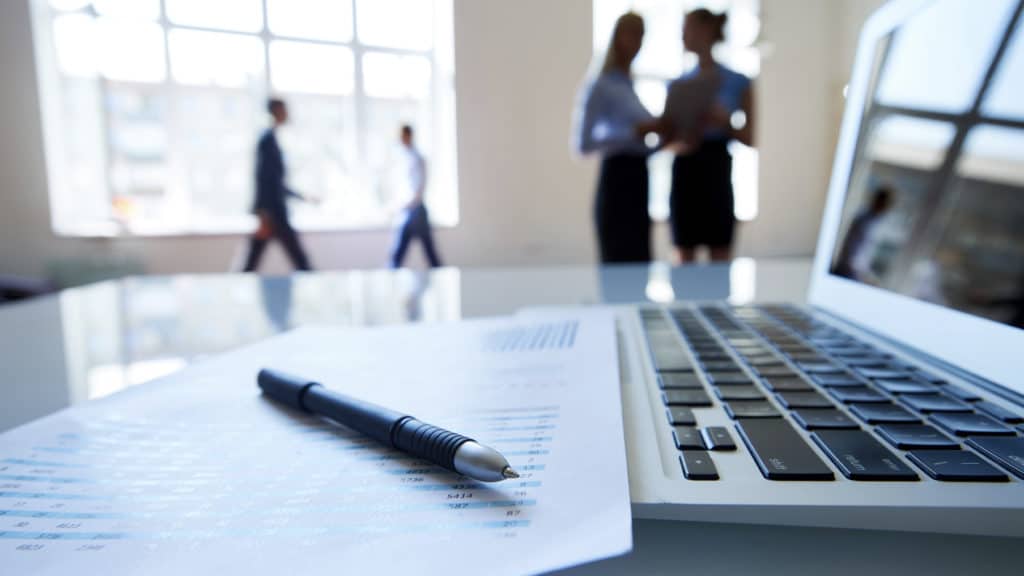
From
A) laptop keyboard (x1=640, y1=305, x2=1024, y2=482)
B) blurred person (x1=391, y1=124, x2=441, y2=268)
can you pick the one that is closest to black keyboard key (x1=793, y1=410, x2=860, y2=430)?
laptop keyboard (x1=640, y1=305, x2=1024, y2=482)

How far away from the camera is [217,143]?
4.81 metres

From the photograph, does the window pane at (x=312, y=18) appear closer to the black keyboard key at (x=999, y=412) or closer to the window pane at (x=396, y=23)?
the window pane at (x=396, y=23)

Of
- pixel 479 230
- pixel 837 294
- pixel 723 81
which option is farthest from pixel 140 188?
pixel 837 294

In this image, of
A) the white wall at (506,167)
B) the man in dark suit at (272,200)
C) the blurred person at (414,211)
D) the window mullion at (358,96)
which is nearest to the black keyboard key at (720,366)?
the man in dark suit at (272,200)

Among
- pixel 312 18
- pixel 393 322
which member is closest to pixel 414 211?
pixel 312 18

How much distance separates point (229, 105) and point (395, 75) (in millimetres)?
1293

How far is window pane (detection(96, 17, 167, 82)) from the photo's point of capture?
443 centimetres

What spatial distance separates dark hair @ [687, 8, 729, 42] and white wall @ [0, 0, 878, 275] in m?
3.38

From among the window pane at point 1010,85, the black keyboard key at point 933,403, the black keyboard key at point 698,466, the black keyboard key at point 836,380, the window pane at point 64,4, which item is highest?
the window pane at point 64,4

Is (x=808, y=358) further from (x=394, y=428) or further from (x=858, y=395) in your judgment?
(x=394, y=428)

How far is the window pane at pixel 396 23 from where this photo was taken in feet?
16.4

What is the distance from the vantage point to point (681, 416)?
295mm

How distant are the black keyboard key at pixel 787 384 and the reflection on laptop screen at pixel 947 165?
4.3 inches

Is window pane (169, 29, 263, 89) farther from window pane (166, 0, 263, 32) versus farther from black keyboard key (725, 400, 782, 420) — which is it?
black keyboard key (725, 400, 782, 420)
